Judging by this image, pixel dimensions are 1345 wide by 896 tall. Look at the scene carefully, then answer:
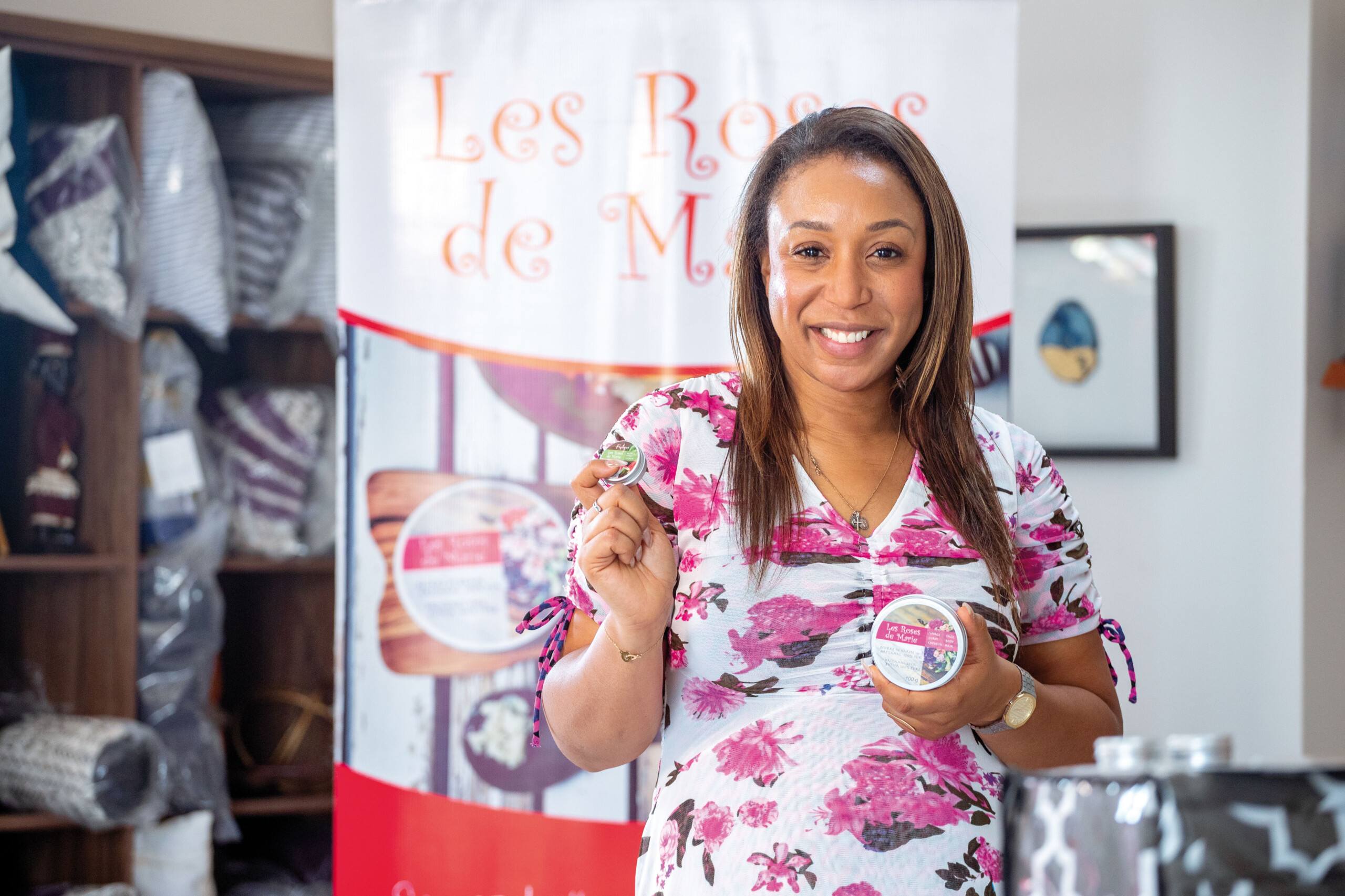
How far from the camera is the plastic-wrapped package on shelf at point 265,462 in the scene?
97.9 inches

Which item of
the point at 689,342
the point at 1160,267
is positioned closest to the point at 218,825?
the point at 689,342

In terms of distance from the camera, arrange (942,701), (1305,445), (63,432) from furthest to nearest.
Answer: (1305,445)
(63,432)
(942,701)

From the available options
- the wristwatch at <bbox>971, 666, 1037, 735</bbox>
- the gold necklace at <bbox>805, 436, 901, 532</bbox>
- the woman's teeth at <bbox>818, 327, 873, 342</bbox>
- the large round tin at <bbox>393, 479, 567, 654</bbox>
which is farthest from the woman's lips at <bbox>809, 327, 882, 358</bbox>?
the large round tin at <bbox>393, 479, 567, 654</bbox>

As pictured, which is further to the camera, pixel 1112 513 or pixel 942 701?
pixel 1112 513

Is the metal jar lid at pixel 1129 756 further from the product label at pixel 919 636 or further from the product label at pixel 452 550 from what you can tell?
the product label at pixel 452 550

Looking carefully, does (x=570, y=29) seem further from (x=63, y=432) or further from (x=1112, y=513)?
(x=1112, y=513)

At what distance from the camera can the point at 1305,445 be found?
247 centimetres

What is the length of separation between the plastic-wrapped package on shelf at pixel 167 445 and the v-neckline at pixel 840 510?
159cm

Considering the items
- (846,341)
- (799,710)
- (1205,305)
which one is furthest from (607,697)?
(1205,305)

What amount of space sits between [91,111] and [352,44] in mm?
604

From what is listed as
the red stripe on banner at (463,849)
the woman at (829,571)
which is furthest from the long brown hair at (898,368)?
the red stripe on banner at (463,849)

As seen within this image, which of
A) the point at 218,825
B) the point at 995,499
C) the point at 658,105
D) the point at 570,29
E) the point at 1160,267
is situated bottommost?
the point at 218,825

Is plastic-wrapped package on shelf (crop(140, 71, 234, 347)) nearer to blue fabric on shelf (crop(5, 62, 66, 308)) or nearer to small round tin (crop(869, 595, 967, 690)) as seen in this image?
blue fabric on shelf (crop(5, 62, 66, 308))

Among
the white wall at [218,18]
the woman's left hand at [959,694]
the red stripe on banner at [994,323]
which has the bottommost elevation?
the woman's left hand at [959,694]
